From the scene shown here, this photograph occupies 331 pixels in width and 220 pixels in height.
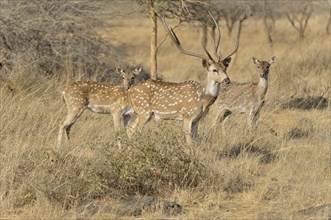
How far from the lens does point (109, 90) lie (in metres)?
11.7

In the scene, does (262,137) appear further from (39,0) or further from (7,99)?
(39,0)

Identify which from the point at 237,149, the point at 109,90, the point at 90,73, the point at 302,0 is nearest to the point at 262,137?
the point at 237,149

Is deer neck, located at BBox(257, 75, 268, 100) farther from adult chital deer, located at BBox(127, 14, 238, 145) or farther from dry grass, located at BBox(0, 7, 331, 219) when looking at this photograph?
adult chital deer, located at BBox(127, 14, 238, 145)

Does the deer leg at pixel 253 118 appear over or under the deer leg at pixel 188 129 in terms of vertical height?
under

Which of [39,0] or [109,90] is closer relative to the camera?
[109,90]

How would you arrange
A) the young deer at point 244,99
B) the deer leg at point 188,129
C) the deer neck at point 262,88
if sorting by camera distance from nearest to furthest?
the deer leg at point 188,129 < the young deer at point 244,99 < the deer neck at point 262,88

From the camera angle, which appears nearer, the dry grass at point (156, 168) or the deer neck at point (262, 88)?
the dry grass at point (156, 168)

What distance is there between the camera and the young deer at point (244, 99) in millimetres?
12828

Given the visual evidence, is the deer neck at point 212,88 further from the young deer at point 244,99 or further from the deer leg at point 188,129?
the young deer at point 244,99

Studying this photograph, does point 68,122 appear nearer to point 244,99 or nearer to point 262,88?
point 244,99

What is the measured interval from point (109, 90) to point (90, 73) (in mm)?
4858

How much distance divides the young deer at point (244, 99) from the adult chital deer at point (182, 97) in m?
2.11

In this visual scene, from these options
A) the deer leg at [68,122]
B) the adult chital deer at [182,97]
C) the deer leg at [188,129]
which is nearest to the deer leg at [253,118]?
the adult chital deer at [182,97]

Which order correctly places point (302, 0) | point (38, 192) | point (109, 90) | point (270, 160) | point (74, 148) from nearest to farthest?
point (38, 192) → point (74, 148) → point (270, 160) → point (109, 90) → point (302, 0)
